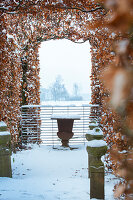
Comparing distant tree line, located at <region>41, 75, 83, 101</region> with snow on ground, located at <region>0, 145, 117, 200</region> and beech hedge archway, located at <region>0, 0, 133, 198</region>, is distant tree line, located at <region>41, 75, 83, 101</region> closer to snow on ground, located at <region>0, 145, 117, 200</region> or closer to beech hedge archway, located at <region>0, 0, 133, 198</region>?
beech hedge archway, located at <region>0, 0, 133, 198</region>

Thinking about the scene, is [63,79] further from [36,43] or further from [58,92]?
[36,43]

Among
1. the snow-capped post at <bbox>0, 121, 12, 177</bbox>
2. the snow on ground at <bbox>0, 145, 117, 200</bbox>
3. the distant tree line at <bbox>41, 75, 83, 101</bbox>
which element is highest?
the distant tree line at <bbox>41, 75, 83, 101</bbox>

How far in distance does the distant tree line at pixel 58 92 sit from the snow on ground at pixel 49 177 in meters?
18.1

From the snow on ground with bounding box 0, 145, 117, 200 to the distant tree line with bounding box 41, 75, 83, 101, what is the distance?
711 inches

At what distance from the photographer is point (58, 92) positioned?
26.6 meters

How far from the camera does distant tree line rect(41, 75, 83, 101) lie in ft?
81.9

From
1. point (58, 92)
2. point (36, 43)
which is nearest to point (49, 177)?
point (36, 43)

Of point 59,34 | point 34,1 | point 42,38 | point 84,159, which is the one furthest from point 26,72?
point 84,159

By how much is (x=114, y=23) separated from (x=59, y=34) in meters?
7.05

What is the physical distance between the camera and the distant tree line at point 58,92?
24961 mm

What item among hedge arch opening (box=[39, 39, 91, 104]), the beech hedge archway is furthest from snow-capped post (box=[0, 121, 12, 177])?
hedge arch opening (box=[39, 39, 91, 104])

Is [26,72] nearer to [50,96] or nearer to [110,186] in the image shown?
[110,186]

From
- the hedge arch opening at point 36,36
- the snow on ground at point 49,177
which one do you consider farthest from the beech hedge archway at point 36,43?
the snow on ground at point 49,177

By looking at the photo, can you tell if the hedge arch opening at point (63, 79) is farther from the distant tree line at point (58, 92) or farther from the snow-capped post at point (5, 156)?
the snow-capped post at point (5, 156)
